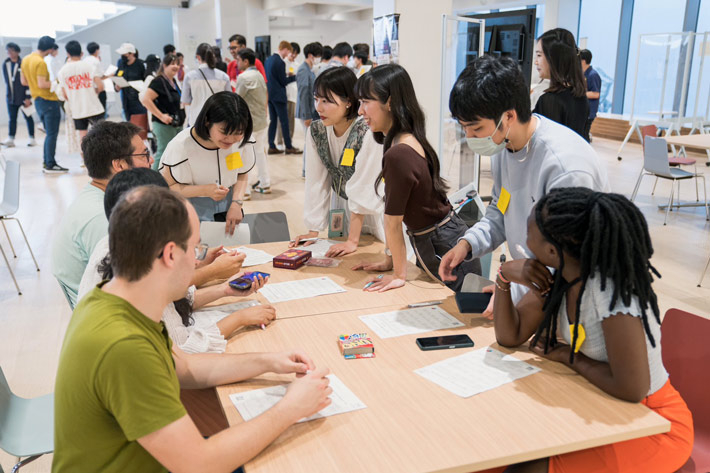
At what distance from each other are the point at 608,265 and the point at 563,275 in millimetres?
124

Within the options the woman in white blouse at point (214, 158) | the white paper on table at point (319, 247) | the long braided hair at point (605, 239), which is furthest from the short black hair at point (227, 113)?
the long braided hair at point (605, 239)

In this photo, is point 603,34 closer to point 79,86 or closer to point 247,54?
point 247,54

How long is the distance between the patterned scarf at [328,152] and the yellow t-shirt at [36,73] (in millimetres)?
7259

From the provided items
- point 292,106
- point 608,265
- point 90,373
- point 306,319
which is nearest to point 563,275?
point 608,265

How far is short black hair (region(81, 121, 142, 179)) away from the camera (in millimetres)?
2270

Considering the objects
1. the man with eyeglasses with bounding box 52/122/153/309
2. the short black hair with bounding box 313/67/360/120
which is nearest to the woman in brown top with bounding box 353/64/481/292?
the short black hair with bounding box 313/67/360/120

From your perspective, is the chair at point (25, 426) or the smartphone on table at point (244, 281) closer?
the chair at point (25, 426)

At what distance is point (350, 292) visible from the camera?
2.20 m

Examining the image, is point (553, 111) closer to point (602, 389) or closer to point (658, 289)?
point (658, 289)

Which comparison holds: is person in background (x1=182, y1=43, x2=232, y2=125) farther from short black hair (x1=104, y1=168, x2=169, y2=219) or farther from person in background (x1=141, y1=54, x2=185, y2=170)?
short black hair (x1=104, y1=168, x2=169, y2=219)

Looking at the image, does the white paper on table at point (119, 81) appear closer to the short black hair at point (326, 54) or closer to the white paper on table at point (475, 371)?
the short black hair at point (326, 54)

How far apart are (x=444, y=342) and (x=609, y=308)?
1.70 feet

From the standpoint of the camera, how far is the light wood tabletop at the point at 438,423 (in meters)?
1.20

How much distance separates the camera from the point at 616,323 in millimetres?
1354
